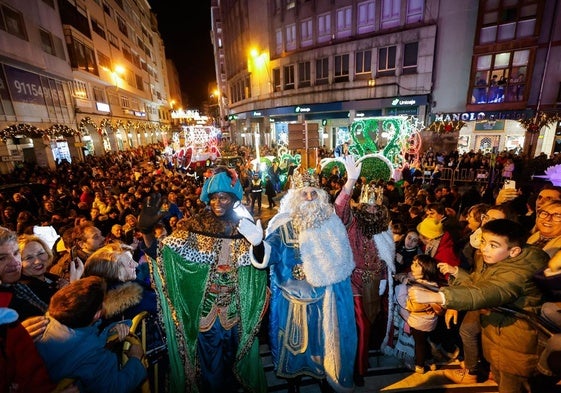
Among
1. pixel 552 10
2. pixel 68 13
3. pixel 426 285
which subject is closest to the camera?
pixel 426 285

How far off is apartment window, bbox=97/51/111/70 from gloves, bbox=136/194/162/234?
2932 centimetres

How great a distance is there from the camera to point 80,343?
1647 mm

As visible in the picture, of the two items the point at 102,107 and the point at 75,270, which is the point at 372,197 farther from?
the point at 102,107

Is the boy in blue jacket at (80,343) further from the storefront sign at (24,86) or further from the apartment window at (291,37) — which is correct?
the apartment window at (291,37)

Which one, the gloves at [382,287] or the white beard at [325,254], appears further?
the gloves at [382,287]

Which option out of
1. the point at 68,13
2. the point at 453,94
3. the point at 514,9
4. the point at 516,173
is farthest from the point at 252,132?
the point at 516,173

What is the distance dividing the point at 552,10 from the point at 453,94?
6.02 meters

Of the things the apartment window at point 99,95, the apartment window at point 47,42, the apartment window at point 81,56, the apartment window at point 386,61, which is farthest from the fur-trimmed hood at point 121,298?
the apartment window at point 99,95

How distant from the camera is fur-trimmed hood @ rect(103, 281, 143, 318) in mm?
2236

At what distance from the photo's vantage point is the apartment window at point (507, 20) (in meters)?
15.8

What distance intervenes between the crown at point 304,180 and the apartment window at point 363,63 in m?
20.7

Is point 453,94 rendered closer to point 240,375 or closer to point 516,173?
point 516,173

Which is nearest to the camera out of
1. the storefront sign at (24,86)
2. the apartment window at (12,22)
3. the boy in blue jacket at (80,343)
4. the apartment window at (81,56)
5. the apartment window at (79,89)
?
the boy in blue jacket at (80,343)

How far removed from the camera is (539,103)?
16.3 m
